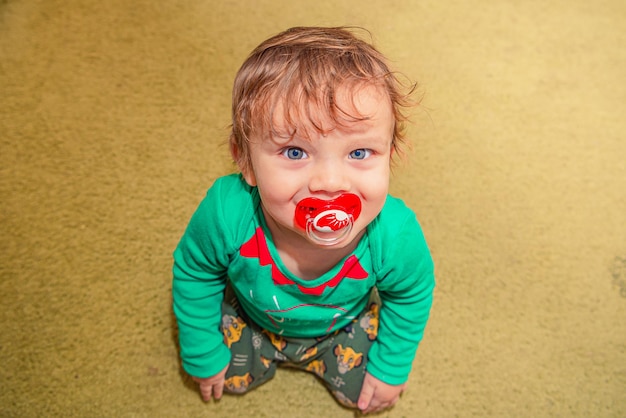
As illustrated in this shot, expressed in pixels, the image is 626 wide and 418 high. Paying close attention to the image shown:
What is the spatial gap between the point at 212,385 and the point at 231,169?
1.47 feet

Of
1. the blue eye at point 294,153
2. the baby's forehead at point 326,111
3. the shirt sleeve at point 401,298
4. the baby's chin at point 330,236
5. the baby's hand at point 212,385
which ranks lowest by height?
the baby's hand at point 212,385

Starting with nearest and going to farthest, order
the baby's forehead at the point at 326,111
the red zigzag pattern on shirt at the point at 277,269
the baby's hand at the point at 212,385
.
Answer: the baby's forehead at the point at 326,111 < the red zigzag pattern on shirt at the point at 277,269 < the baby's hand at the point at 212,385

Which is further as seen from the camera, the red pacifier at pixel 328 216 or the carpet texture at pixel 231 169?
the carpet texture at pixel 231 169

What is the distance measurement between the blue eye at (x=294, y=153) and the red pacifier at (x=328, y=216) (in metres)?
0.05

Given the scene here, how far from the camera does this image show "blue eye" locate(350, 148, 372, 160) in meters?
0.65

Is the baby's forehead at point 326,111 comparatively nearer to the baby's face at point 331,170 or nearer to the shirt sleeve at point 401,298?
the baby's face at point 331,170

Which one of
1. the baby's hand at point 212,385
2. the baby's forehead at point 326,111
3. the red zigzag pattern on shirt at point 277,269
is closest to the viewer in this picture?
the baby's forehead at point 326,111

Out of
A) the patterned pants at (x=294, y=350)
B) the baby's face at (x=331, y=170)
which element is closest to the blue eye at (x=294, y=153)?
the baby's face at (x=331, y=170)

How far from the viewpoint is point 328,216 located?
0.64 m

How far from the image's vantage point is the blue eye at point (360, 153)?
0.65 m

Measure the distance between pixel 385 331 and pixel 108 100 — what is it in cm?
80

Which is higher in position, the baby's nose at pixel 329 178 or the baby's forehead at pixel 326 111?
the baby's forehead at pixel 326 111

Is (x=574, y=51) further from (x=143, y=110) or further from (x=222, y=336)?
(x=222, y=336)

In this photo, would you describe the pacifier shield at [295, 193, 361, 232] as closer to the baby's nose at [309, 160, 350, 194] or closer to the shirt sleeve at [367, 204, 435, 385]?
the baby's nose at [309, 160, 350, 194]
